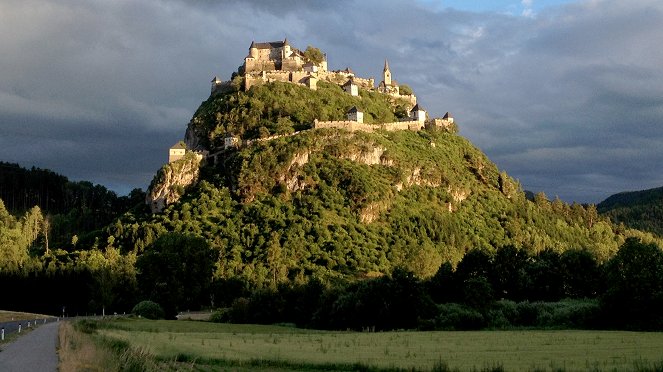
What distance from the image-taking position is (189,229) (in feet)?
452

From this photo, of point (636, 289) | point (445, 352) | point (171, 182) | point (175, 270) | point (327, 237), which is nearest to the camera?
point (445, 352)

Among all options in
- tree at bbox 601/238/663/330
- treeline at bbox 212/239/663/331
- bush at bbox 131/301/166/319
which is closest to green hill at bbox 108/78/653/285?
treeline at bbox 212/239/663/331

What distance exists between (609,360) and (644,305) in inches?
1708

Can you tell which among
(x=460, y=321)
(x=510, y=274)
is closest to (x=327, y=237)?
(x=510, y=274)

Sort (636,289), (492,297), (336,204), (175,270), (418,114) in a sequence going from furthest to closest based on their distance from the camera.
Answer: (418,114)
(336,204)
(175,270)
(492,297)
(636,289)

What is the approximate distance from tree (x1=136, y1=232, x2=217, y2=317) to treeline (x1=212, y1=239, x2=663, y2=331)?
26.4ft

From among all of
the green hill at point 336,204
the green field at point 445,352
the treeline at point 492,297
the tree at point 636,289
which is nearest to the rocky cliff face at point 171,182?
the green hill at point 336,204

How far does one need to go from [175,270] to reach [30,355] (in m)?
65.2

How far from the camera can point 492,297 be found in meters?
89.6

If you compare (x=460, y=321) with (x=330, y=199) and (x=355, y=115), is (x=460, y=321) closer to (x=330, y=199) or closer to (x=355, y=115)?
(x=330, y=199)

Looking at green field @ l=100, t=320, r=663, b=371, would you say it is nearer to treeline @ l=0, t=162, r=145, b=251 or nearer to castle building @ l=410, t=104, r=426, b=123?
treeline @ l=0, t=162, r=145, b=251

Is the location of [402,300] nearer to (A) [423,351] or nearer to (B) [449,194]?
(A) [423,351]

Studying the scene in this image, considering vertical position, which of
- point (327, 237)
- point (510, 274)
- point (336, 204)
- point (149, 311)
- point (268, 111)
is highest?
point (268, 111)

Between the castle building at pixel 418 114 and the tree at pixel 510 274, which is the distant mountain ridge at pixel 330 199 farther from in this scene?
the tree at pixel 510 274
